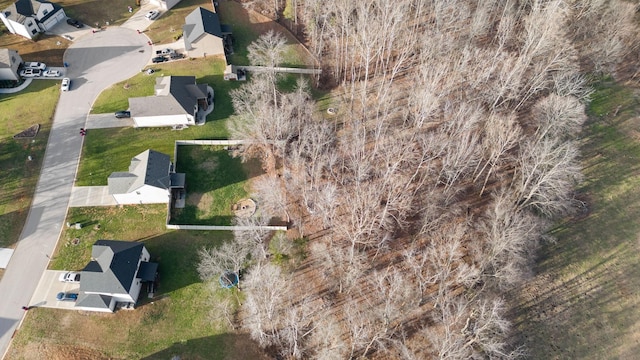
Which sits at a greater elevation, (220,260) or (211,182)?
(211,182)

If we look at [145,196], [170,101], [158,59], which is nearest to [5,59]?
[158,59]

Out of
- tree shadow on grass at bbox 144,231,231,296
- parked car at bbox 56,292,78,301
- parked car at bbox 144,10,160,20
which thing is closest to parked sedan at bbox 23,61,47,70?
parked car at bbox 144,10,160,20

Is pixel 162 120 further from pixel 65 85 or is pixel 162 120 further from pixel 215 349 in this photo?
pixel 215 349

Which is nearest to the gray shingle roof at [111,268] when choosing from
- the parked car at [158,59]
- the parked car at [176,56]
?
the parked car at [158,59]

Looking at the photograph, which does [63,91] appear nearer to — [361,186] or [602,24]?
[361,186]

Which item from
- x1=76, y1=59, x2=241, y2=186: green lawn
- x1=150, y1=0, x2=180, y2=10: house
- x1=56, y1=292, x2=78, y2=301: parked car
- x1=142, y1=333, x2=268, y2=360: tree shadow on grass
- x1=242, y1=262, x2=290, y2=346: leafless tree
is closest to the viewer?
x1=242, y1=262, x2=290, y2=346: leafless tree

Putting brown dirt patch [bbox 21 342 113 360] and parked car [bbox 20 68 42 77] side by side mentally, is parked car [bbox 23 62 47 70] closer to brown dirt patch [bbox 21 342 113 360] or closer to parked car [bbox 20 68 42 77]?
parked car [bbox 20 68 42 77]
